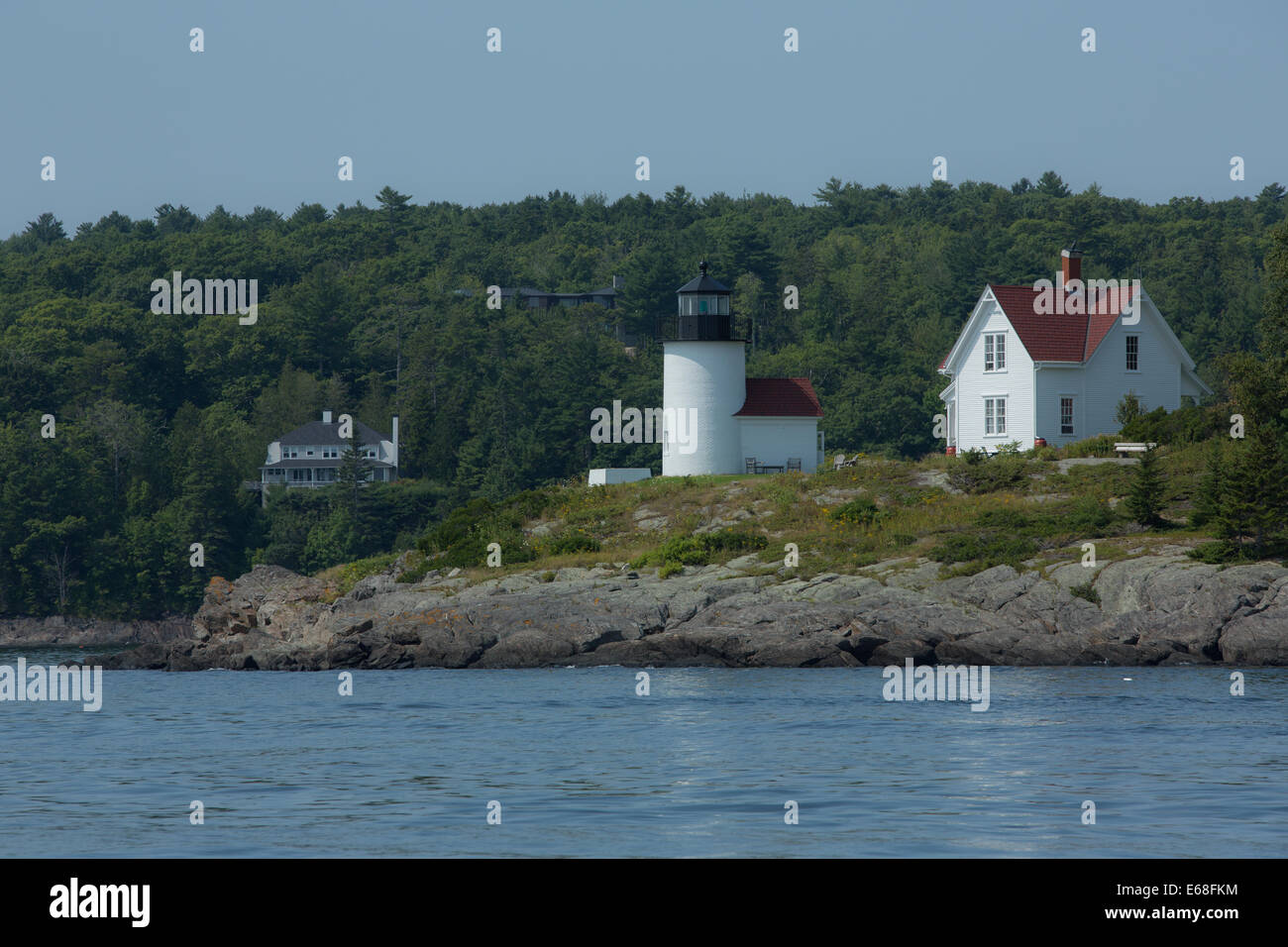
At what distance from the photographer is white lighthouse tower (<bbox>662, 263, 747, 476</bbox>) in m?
56.8

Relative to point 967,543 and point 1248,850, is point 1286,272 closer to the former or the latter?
point 967,543

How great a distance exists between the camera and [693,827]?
61.8ft

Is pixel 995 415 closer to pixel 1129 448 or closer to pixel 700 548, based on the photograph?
pixel 1129 448

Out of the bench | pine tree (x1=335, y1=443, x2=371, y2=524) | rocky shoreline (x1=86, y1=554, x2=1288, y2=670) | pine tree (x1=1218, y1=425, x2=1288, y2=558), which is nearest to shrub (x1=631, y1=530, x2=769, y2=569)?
rocky shoreline (x1=86, y1=554, x2=1288, y2=670)

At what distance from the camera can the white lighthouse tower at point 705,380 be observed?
56750 mm

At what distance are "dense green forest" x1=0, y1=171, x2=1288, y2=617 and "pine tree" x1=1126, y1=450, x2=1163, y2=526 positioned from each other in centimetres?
4033

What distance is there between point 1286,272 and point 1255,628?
45.5 ft

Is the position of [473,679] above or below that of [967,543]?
below


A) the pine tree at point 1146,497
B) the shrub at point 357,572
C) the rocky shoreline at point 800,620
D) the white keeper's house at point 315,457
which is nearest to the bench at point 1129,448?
the pine tree at point 1146,497

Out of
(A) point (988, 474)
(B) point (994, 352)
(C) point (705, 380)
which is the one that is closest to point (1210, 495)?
(A) point (988, 474)

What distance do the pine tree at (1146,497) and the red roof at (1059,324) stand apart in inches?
368

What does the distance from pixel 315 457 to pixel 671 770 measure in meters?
79.3
